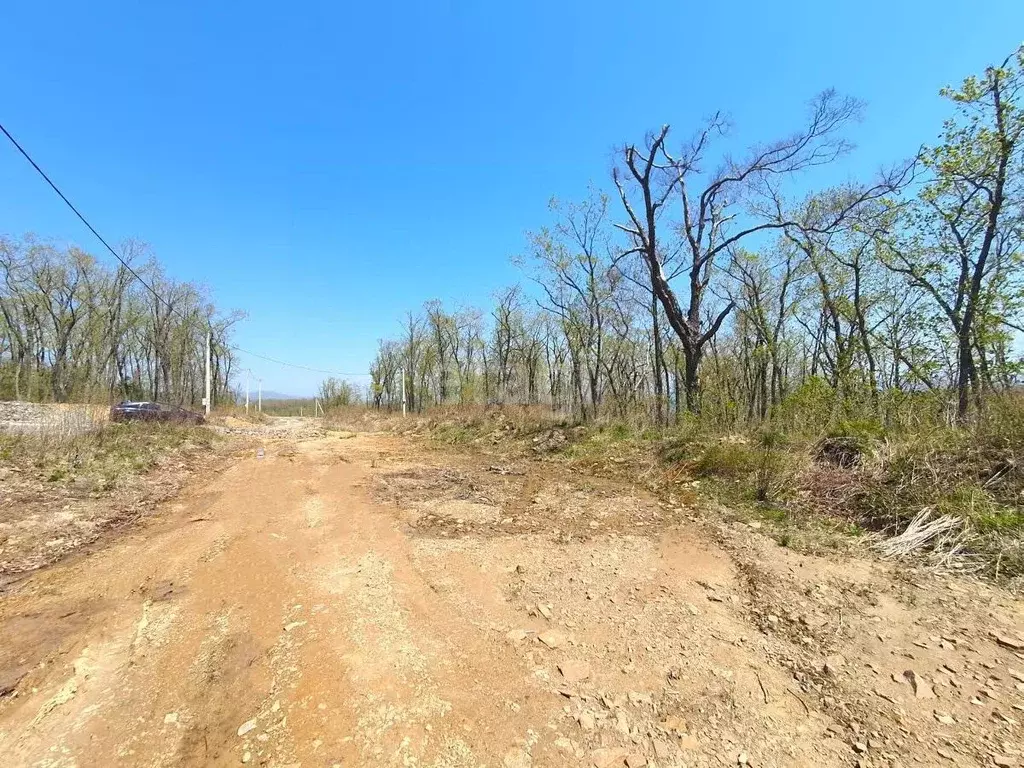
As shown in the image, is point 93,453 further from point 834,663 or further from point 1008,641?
point 1008,641

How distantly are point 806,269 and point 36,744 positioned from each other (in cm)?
2642

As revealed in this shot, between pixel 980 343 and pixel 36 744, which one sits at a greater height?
pixel 980 343

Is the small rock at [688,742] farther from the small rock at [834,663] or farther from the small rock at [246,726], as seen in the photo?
the small rock at [246,726]

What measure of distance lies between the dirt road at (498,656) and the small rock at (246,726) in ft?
0.16

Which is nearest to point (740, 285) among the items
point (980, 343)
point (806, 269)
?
point (806, 269)

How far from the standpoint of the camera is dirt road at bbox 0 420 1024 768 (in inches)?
88.9

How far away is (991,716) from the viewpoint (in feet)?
7.87

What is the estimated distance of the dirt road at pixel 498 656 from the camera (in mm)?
2258

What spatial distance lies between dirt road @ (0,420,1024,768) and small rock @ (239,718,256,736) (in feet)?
0.16

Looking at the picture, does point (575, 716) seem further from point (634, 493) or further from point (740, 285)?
point (740, 285)

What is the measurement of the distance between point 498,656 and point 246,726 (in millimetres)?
1453

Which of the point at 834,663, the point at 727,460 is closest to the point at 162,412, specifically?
the point at 727,460

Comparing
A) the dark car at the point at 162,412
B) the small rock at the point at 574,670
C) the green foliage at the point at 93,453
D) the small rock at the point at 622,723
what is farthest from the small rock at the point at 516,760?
the dark car at the point at 162,412

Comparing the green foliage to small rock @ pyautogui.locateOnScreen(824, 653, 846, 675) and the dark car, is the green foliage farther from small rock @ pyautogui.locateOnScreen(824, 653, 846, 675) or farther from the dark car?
small rock @ pyautogui.locateOnScreen(824, 653, 846, 675)
